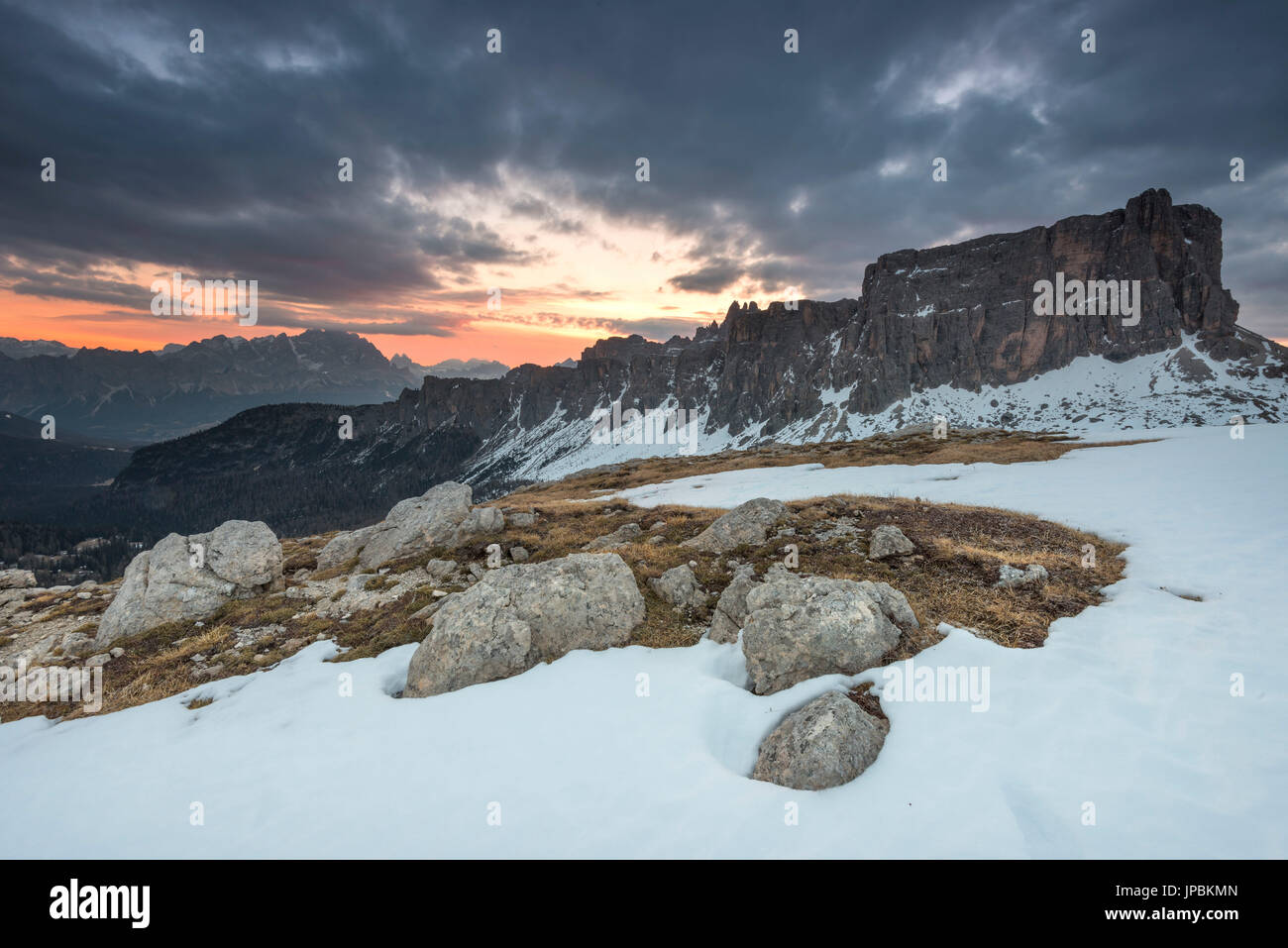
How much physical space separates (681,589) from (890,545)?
7.10m

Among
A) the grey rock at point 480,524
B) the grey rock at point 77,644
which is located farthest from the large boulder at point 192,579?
the grey rock at point 480,524

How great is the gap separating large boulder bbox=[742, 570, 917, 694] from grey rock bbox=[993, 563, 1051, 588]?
4.27 metres

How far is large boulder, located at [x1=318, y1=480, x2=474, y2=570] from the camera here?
22.6m

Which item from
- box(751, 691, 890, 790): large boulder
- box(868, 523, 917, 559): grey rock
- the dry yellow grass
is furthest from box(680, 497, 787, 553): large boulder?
box(751, 691, 890, 790): large boulder

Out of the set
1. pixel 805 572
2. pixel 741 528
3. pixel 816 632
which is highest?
pixel 741 528

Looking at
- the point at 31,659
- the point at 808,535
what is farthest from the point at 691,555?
the point at 31,659

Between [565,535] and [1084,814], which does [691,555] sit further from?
[1084,814]

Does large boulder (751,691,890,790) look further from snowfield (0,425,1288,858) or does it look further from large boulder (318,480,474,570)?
large boulder (318,480,474,570)

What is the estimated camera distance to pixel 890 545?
1617 centimetres

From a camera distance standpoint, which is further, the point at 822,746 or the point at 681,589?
the point at 681,589

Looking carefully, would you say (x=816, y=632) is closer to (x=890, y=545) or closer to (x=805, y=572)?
(x=805, y=572)

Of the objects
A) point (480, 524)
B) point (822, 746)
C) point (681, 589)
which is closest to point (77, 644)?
point (480, 524)

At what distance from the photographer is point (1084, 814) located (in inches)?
245
